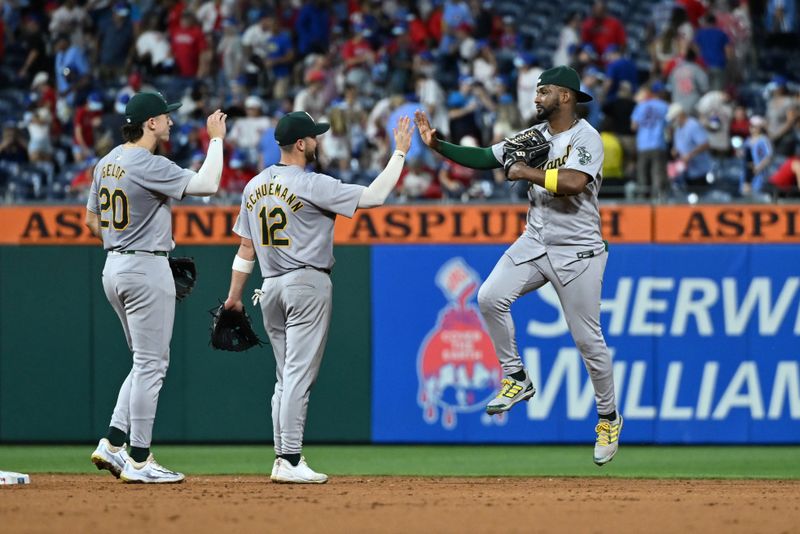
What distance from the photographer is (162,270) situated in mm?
8305

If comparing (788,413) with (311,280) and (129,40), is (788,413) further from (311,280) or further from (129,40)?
(129,40)

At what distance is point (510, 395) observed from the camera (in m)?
8.40

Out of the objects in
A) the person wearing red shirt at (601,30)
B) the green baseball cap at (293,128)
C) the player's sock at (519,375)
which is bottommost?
the player's sock at (519,375)

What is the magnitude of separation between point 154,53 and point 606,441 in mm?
12008

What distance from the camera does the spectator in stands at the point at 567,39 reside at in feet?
58.3

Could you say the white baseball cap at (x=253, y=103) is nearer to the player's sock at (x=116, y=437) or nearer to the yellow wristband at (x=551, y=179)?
the player's sock at (x=116, y=437)

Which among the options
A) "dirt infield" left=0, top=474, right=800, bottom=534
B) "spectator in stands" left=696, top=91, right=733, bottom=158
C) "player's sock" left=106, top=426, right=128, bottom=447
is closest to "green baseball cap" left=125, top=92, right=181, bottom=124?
"player's sock" left=106, top=426, right=128, bottom=447

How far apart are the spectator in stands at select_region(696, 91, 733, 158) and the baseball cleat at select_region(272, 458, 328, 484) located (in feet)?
25.9

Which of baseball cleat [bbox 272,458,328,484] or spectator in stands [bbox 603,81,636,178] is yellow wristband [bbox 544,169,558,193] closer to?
baseball cleat [bbox 272,458,328,484]

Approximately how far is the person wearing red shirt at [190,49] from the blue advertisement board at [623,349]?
7712 millimetres

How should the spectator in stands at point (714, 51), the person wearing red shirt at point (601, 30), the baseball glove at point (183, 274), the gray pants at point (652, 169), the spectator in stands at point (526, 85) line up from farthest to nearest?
the person wearing red shirt at point (601, 30), the spectator in stands at point (714, 51), the spectator in stands at point (526, 85), the gray pants at point (652, 169), the baseball glove at point (183, 274)

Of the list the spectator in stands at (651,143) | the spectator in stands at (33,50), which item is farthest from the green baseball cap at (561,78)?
the spectator in stands at (33,50)

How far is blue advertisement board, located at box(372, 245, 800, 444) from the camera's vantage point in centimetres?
1189

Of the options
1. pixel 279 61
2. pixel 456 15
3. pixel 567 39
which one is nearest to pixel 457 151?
pixel 567 39
